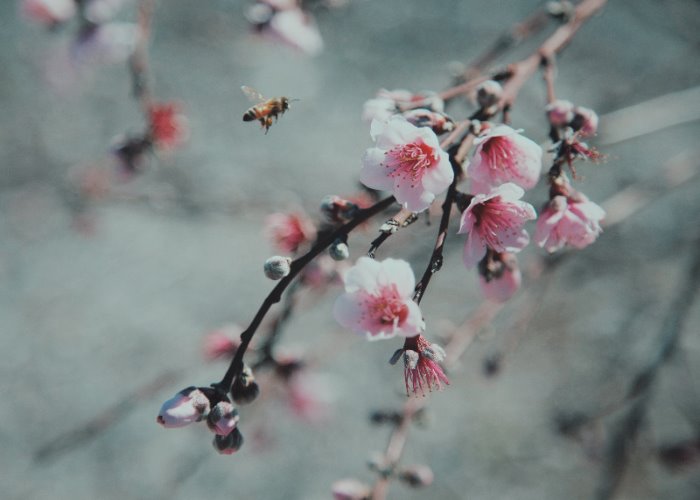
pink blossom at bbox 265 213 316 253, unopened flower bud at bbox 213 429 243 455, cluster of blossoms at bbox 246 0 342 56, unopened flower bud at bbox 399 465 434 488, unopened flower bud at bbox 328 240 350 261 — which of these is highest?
cluster of blossoms at bbox 246 0 342 56

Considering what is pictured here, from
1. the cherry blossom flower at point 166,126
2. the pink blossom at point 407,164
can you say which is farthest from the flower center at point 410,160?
the cherry blossom flower at point 166,126

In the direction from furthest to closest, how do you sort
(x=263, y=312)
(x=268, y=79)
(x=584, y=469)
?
(x=268, y=79) → (x=584, y=469) → (x=263, y=312)

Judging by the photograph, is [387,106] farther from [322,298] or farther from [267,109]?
[322,298]

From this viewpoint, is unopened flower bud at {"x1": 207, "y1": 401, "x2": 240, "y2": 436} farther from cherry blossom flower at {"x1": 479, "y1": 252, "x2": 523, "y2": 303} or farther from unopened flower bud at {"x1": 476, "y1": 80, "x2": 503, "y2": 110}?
unopened flower bud at {"x1": 476, "y1": 80, "x2": 503, "y2": 110}

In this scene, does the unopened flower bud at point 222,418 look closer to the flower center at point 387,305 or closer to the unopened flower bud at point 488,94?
the flower center at point 387,305

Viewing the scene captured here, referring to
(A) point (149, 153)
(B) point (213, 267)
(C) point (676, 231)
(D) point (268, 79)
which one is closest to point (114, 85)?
(D) point (268, 79)

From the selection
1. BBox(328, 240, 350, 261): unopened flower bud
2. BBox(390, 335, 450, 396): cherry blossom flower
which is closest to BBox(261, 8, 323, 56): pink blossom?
BBox(328, 240, 350, 261): unopened flower bud

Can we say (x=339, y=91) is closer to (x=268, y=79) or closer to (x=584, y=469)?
(x=268, y=79)
